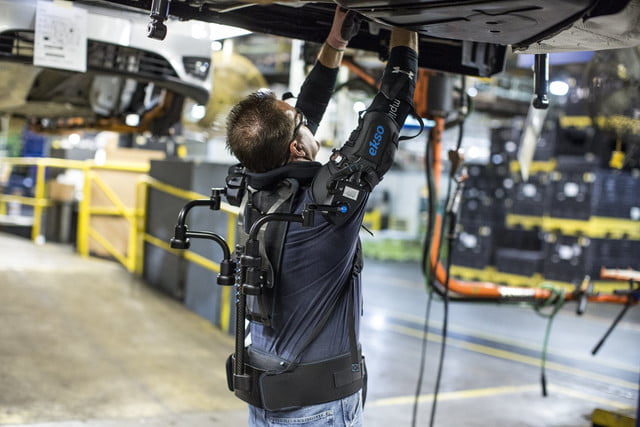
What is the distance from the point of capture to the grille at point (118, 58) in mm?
4109

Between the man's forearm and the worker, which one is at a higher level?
the man's forearm

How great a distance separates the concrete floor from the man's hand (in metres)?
3.27

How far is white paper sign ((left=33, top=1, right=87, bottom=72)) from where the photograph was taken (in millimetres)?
3463

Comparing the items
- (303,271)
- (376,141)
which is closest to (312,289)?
(303,271)

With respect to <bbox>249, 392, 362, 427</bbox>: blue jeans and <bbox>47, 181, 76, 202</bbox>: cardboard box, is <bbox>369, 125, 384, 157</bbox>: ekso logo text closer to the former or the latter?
<bbox>249, 392, 362, 427</bbox>: blue jeans

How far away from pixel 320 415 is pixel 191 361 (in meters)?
4.40

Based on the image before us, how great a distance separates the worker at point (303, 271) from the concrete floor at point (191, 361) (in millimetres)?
2859

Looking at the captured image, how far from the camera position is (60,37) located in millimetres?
3535

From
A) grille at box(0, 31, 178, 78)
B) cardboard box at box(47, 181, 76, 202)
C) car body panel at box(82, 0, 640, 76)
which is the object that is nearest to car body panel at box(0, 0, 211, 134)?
grille at box(0, 31, 178, 78)

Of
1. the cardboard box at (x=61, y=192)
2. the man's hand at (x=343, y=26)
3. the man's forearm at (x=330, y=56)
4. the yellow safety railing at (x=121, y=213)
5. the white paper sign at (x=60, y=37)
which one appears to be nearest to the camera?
the man's hand at (x=343, y=26)

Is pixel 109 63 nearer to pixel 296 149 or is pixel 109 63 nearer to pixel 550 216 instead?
pixel 296 149

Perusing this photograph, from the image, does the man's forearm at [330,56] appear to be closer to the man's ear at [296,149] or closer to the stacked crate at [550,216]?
the man's ear at [296,149]

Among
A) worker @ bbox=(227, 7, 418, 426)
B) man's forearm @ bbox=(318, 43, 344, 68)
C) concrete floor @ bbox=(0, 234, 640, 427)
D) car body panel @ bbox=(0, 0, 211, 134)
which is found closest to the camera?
worker @ bbox=(227, 7, 418, 426)

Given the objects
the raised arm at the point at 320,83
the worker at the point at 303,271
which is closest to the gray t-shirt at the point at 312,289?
the worker at the point at 303,271
